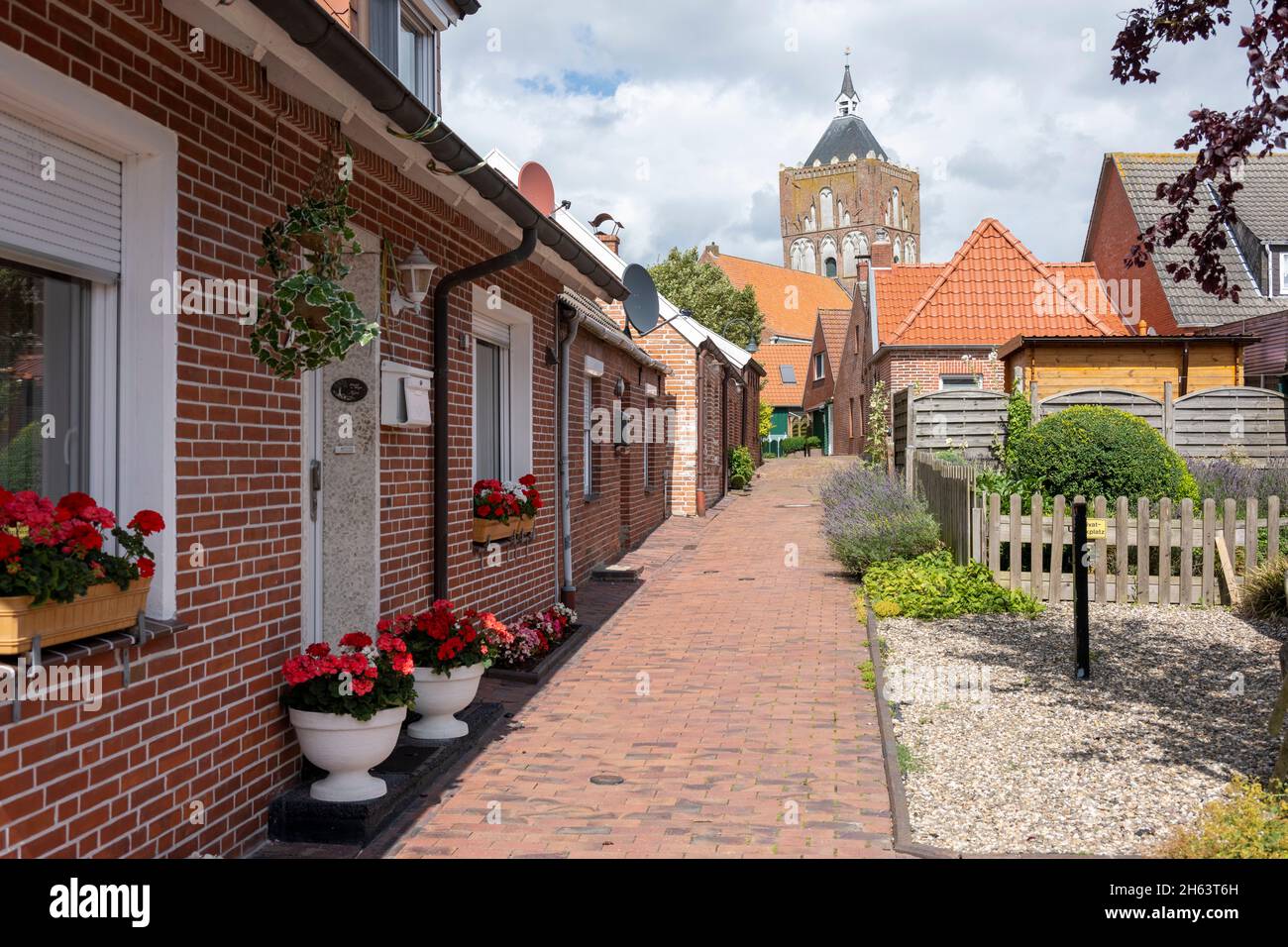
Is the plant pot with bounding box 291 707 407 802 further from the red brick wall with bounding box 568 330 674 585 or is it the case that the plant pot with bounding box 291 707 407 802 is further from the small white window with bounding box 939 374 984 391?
the small white window with bounding box 939 374 984 391

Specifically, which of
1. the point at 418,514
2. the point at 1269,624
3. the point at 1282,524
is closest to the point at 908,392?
the point at 1282,524

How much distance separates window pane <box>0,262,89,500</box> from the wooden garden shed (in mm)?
16761

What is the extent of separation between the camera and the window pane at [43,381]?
131 inches

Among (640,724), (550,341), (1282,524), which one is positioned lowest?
(640,724)

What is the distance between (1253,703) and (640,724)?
11.9 feet

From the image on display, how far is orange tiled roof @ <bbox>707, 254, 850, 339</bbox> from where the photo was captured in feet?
234

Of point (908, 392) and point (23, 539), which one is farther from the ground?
point (908, 392)

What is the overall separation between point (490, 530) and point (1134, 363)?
14756 millimetres

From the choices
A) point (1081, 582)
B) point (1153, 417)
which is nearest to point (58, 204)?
point (1081, 582)

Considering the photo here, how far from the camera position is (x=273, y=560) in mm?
4609

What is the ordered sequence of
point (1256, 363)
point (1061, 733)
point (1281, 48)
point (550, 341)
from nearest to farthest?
point (1281, 48), point (1061, 733), point (550, 341), point (1256, 363)

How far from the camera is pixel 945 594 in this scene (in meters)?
10.1
